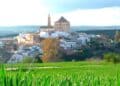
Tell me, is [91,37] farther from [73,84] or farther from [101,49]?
[73,84]

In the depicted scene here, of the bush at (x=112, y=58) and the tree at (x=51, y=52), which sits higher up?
the bush at (x=112, y=58)

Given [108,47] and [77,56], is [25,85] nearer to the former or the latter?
[77,56]

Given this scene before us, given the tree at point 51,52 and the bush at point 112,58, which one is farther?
the tree at point 51,52

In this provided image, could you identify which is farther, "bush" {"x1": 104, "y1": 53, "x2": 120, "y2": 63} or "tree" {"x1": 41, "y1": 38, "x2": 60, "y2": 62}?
"tree" {"x1": 41, "y1": 38, "x2": 60, "y2": 62}

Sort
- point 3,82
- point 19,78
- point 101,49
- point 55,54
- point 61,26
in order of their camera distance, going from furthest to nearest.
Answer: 1. point 61,26
2. point 101,49
3. point 55,54
4. point 19,78
5. point 3,82

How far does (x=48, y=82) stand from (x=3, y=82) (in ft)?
0.65

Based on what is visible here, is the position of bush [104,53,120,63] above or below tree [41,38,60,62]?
above

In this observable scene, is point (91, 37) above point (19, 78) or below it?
below

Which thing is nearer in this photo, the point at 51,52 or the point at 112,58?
the point at 112,58

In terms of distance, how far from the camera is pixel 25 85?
1.93 m

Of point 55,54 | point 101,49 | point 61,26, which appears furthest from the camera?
point 61,26

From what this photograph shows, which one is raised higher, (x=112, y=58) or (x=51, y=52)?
(x=112, y=58)

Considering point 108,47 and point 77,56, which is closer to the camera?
point 77,56

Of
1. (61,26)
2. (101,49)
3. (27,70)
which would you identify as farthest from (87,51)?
(27,70)
